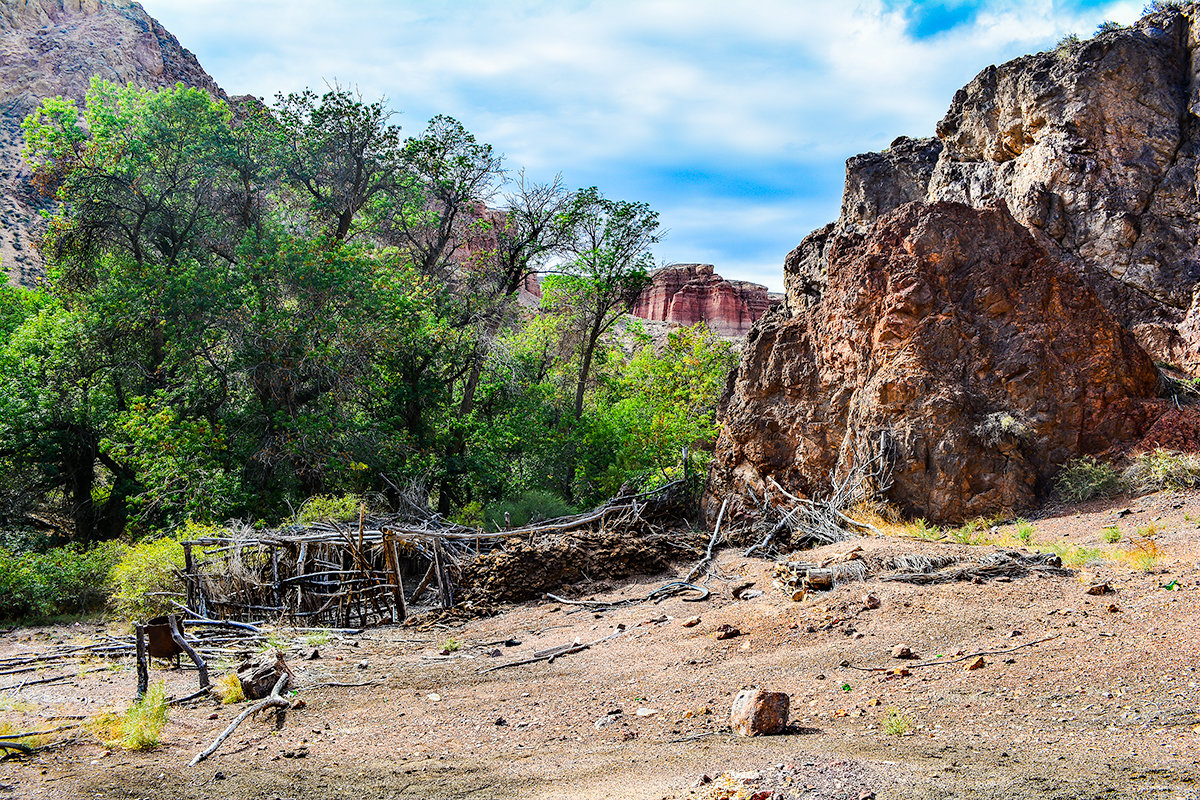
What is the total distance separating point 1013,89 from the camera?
17.9 metres

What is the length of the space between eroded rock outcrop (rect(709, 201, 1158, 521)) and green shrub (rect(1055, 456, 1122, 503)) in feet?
0.81

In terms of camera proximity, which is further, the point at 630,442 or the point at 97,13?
the point at 97,13

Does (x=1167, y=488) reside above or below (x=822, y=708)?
above

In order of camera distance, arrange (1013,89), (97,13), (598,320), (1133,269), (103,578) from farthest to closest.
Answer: (97,13) → (598,320) → (1013,89) → (1133,269) → (103,578)

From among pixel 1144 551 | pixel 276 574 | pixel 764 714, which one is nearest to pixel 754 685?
pixel 764 714

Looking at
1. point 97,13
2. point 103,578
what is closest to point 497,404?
point 103,578

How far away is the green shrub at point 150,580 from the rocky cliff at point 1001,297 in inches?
338

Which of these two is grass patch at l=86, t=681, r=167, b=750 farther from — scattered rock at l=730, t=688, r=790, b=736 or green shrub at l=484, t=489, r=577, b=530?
green shrub at l=484, t=489, r=577, b=530

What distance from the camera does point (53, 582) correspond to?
1176cm

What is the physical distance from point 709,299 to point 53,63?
199 ft

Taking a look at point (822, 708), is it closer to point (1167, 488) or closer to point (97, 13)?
point (1167, 488)

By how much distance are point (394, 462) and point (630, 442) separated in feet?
17.9

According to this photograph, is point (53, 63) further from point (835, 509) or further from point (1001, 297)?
point (1001, 297)

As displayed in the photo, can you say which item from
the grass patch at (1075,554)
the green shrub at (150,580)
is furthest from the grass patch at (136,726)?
the grass patch at (1075,554)
